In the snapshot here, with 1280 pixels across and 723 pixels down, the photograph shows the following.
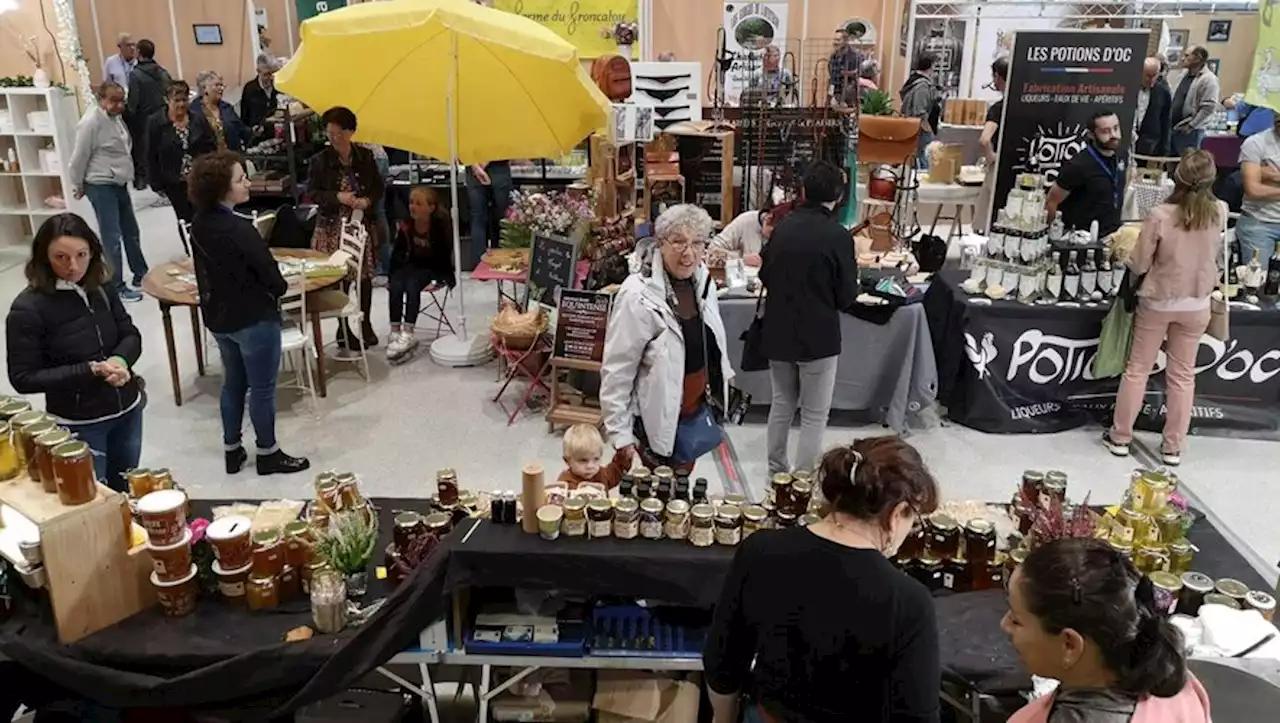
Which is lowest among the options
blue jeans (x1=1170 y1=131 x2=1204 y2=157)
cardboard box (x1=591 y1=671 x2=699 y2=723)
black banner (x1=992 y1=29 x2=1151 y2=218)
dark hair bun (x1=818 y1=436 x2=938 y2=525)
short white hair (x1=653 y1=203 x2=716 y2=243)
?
cardboard box (x1=591 y1=671 x2=699 y2=723)

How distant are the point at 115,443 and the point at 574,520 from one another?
7.13 ft

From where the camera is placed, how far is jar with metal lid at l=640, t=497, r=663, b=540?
277cm

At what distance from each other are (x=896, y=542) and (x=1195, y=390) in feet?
13.8

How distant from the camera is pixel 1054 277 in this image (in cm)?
530

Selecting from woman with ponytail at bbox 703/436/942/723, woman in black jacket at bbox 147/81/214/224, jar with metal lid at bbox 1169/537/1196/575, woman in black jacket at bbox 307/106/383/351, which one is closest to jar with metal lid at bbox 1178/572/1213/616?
jar with metal lid at bbox 1169/537/1196/575

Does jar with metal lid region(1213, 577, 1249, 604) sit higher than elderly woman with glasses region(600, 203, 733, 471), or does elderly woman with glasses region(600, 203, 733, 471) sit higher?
elderly woman with glasses region(600, 203, 733, 471)

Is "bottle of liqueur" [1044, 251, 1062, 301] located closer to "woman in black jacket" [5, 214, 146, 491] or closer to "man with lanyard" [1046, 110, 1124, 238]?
"man with lanyard" [1046, 110, 1124, 238]

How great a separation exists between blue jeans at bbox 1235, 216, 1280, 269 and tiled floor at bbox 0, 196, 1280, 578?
4.51 feet

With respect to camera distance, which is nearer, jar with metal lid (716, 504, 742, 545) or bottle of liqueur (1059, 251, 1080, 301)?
jar with metal lid (716, 504, 742, 545)

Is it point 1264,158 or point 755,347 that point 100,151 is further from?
point 1264,158

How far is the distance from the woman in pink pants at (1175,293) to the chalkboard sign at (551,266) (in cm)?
279

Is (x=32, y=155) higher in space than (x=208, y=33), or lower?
lower

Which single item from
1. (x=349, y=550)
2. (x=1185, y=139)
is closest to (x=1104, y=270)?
(x=349, y=550)

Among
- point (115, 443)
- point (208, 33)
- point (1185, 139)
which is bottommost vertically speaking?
point (115, 443)
